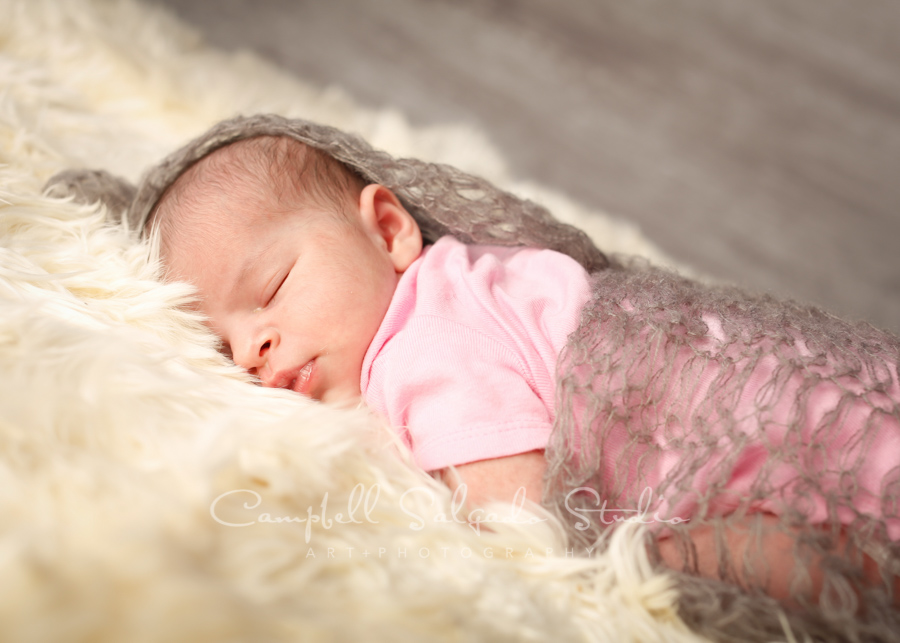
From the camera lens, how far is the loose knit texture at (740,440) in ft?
2.03

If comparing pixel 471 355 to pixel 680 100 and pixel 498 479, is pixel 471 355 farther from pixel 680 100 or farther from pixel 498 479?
pixel 680 100

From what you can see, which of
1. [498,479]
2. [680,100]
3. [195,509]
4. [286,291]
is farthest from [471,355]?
[680,100]

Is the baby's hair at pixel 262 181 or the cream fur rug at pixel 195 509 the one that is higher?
the baby's hair at pixel 262 181

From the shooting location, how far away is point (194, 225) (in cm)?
92

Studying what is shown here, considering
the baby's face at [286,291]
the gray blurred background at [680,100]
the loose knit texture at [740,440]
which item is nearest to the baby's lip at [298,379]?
the baby's face at [286,291]

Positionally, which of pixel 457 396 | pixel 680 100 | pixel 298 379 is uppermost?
pixel 680 100

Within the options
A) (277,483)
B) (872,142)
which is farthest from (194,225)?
(872,142)

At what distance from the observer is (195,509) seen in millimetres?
481

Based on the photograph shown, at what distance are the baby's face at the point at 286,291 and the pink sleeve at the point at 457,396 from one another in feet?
0.24

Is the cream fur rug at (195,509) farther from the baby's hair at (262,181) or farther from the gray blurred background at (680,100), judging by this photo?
the gray blurred background at (680,100)

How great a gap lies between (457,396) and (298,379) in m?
0.26

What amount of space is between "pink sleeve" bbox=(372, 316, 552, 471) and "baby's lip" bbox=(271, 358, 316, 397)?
3.8 inches

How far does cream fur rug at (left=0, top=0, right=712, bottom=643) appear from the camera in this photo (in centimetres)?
40

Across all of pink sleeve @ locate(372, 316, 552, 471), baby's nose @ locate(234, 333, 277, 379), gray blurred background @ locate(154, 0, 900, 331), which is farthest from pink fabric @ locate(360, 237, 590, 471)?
gray blurred background @ locate(154, 0, 900, 331)
